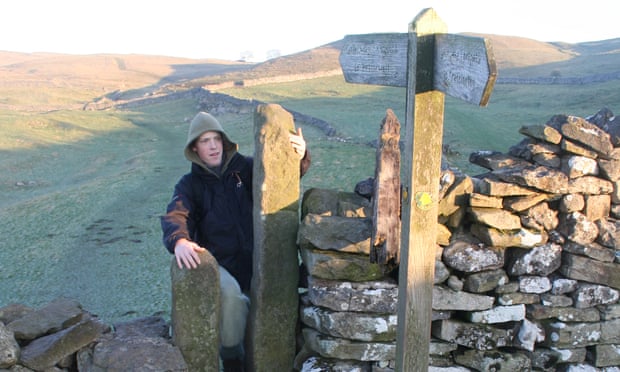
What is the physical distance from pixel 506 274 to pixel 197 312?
8.63 ft

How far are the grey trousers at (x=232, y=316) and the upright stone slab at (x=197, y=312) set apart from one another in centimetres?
19

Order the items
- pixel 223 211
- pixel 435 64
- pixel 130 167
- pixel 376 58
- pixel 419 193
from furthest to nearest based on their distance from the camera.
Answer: pixel 130 167, pixel 223 211, pixel 376 58, pixel 419 193, pixel 435 64

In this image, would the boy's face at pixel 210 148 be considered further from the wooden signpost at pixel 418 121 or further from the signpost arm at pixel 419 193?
the signpost arm at pixel 419 193

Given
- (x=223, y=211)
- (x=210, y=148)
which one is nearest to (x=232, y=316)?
(x=223, y=211)

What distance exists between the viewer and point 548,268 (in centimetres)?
480

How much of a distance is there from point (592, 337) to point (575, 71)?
135ft

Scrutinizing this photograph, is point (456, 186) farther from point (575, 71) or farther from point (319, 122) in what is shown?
point (575, 71)

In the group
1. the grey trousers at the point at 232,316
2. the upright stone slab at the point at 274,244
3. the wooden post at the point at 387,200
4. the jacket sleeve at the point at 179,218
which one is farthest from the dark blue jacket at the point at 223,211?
the wooden post at the point at 387,200

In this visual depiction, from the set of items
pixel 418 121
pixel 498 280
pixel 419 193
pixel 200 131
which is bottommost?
pixel 498 280

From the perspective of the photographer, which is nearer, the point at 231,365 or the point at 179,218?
the point at 179,218

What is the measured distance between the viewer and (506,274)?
190 inches

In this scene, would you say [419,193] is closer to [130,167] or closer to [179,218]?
[179,218]

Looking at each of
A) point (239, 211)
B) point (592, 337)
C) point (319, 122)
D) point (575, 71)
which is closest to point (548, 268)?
point (592, 337)

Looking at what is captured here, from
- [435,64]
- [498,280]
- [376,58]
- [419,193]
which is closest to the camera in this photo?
[435,64]
